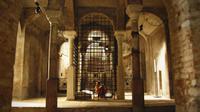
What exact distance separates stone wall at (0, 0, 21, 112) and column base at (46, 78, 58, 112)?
8.26 ft

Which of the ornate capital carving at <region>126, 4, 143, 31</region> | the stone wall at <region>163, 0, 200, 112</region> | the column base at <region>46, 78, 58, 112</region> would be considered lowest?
the column base at <region>46, 78, 58, 112</region>

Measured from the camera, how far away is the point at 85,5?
525 inches

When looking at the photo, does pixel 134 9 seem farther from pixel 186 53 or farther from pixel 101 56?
pixel 101 56

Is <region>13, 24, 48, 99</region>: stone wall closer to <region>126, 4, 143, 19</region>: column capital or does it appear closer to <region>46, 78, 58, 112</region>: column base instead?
<region>46, 78, 58, 112</region>: column base

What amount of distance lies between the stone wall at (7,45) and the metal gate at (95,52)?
28.5 ft

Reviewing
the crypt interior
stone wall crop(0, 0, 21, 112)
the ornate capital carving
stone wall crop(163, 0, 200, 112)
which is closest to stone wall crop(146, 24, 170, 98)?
the crypt interior

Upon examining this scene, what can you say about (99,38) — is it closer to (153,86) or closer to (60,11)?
(153,86)

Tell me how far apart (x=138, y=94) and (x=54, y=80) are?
3162mm

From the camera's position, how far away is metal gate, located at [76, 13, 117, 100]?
1505cm

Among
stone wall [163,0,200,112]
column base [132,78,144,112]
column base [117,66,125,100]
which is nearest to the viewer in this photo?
stone wall [163,0,200,112]

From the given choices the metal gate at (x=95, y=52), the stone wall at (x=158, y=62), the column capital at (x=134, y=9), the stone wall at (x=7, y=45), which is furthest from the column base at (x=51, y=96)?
the stone wall at (x=158, y=62)

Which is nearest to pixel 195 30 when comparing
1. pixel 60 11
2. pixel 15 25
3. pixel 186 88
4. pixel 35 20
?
pixel 186 88

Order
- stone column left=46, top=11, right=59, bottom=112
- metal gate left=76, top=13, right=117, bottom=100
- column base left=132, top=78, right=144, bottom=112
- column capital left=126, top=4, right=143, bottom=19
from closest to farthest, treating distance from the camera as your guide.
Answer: column base left=132, top=78, right=144, bottom=112 → stone column left=46, top=11, right=59, bottom=112 → column capital left=126, top=4, right=143, bottom=19 → metal gate left=76, top=13, right=117, bottom=100

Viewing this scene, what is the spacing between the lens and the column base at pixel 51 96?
7.96 meters
